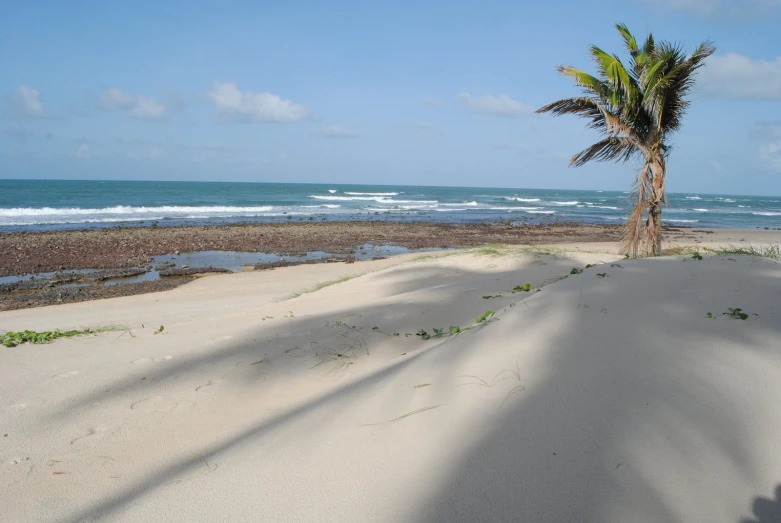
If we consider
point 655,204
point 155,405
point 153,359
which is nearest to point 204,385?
point 155,405

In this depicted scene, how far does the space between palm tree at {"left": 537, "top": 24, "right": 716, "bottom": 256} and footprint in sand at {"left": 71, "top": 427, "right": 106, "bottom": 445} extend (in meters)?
8.39

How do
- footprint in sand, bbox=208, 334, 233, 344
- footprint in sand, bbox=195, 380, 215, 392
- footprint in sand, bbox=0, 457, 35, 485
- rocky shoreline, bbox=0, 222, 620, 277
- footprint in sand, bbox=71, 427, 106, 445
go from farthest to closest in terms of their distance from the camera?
rocky shoreline, bbox=0, 222, 620, 277 < footprint in sand, bbox=208, 334, 233, 344 < footprint in sand, bbox=195, 380, 215, 392 < footprint in sand, bbox=71, 427, 106, 445 < footprint in sand, bbox=0, 457, 35, 485

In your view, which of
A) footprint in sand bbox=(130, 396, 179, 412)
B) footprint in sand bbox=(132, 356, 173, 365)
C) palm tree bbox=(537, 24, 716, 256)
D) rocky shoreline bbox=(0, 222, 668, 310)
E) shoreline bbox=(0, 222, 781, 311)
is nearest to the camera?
footprint in sand bbox=(130, 396, 179, 412)

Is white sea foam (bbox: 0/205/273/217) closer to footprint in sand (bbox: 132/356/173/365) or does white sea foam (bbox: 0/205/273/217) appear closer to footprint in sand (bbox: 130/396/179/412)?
footprint in sand (bbox: 132/356/173/365)

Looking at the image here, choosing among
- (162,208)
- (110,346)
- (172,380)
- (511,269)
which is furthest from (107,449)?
(162,208)

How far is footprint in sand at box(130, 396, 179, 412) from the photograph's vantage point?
12.6 ft

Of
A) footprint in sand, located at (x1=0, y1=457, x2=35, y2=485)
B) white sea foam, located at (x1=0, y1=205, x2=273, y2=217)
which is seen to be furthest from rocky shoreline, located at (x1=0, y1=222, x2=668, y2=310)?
white sea foam, located at (x1=0, y1=205, x2=273, y2=217)

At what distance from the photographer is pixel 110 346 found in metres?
5.21

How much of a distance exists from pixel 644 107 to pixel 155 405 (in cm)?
879

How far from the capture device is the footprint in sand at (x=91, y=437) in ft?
11.2

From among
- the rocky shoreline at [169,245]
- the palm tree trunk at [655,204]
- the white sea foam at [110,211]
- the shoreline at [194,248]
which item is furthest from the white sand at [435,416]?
the white sea foam at [110,211]

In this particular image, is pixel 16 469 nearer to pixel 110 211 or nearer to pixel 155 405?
pixel 155 405

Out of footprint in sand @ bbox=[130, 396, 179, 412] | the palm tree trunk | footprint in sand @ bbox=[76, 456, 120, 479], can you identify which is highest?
the palm tree trunk

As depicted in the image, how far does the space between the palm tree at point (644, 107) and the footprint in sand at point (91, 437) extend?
27.5 feet
